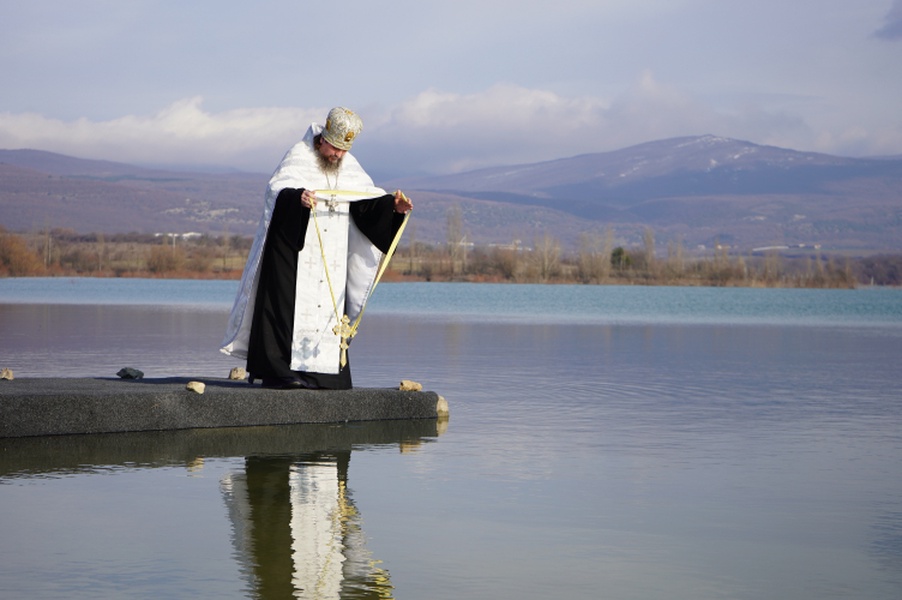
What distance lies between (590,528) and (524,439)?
2.60 m

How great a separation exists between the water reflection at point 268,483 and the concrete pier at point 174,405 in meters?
0.08

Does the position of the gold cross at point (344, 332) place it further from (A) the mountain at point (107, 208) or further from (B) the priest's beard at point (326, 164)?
(A) the mountain at point (107, 208)

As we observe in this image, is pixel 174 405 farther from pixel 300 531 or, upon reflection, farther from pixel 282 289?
pixel 300 531

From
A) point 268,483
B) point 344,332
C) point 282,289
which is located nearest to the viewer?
point 268,483

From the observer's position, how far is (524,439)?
8133mm

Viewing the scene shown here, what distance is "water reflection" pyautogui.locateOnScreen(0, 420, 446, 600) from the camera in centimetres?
464

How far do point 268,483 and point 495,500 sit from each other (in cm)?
114

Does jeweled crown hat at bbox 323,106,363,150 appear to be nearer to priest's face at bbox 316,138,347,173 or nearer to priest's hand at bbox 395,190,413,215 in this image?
priest's face at bbox 316,138,347,173

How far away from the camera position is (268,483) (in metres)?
6.48

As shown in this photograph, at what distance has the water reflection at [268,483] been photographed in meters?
4.64

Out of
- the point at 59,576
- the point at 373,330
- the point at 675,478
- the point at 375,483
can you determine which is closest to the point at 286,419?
the point at 375,483

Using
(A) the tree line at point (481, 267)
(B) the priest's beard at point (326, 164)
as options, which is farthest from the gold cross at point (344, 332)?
(A) the tree line at point (481, 267)

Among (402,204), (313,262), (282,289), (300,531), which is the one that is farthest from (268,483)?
(402,204)

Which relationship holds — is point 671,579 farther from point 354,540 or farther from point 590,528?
point 354,540
